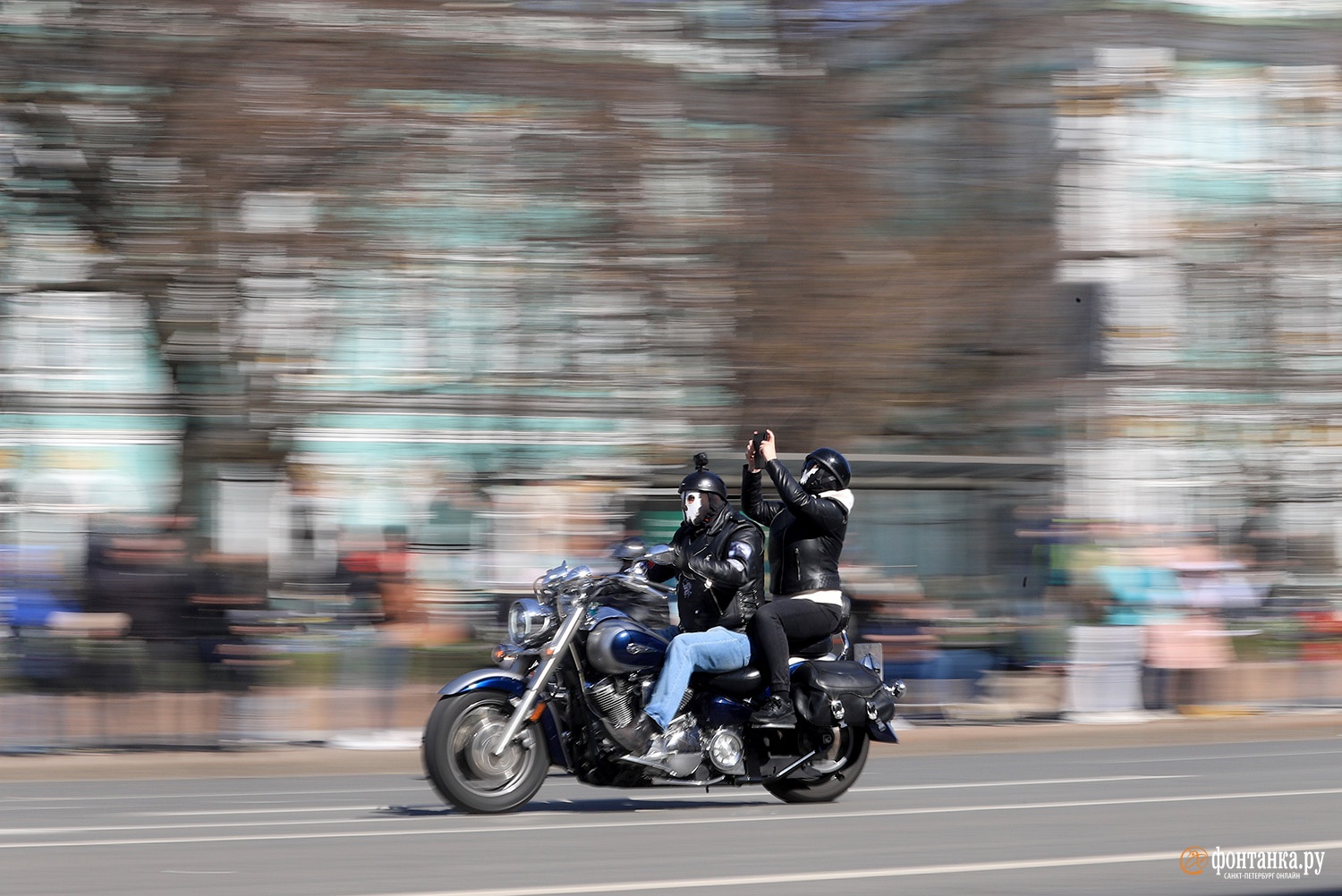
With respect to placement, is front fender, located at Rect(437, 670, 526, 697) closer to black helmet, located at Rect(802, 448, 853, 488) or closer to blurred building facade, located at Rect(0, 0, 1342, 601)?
black helmet, located at Rect(802, 448, 853, 488)

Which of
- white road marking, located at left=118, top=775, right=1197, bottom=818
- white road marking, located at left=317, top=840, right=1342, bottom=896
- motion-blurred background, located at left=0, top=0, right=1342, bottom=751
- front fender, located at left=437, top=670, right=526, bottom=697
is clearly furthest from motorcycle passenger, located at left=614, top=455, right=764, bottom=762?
motion-blurred background, located at left=0, top=0, right=1342, bottom=751

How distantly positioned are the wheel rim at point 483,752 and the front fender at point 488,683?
98mm

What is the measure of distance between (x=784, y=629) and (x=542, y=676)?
1.30 m

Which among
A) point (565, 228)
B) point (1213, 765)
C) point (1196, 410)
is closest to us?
point (1213, 765)

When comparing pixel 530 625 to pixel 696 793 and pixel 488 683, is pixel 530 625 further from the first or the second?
pixel 696 793

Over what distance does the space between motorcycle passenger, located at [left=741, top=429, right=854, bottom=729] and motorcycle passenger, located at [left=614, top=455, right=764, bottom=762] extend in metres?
0.14

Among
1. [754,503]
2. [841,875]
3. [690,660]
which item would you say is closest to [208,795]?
[690,660]

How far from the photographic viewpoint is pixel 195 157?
49.2 feet

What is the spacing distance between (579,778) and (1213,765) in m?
4.71

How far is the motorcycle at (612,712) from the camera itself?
9.41m

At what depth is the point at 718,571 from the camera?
9977 millimetres

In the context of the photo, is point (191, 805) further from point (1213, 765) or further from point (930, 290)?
point (930, 290)

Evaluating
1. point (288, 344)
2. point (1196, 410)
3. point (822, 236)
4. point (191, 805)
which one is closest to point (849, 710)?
point (191, 805)

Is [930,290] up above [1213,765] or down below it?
above
